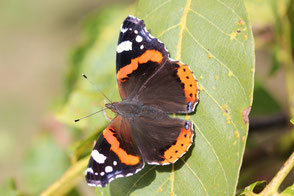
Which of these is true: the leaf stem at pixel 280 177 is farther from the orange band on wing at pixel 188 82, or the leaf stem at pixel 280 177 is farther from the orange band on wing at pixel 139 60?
the orange band on wing at pixel 139 60

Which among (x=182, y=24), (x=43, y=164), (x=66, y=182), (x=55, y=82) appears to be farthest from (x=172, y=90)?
(x=55, y=82)

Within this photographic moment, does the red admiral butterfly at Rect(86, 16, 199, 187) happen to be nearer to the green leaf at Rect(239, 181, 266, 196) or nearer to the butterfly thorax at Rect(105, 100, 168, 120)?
the butterfly thorax at Rect(105, 100, 168, 120)

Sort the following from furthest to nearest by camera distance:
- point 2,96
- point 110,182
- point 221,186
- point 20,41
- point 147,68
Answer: point 20,41 → point 2,96 → point 147,68 → point 110,182 → point 221,186

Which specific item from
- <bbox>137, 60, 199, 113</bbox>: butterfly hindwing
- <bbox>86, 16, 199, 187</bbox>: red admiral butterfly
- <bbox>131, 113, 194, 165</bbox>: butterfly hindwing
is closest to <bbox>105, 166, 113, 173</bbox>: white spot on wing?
<bbox>86, 16, 199, 187</bbox>: red admiral butterfly

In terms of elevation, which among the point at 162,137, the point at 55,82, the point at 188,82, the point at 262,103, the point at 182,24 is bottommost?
the point at 262,103

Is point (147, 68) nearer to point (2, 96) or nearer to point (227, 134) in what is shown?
point (227, 134)

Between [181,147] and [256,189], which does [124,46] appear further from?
[256,189]

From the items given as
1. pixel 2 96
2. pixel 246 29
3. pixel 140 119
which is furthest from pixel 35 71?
pixel 246 29
